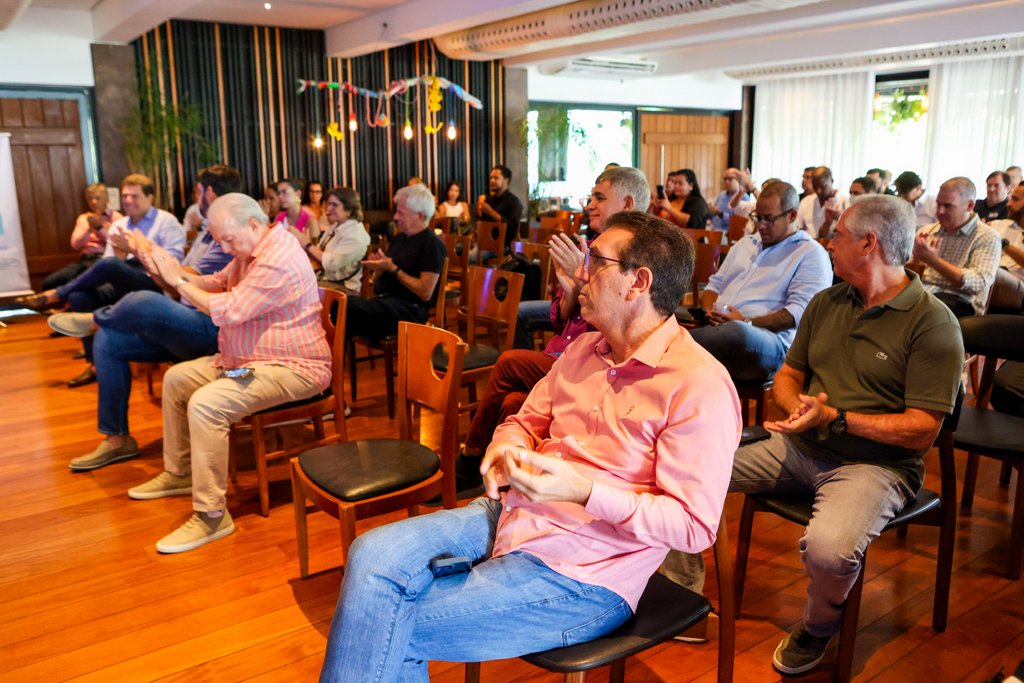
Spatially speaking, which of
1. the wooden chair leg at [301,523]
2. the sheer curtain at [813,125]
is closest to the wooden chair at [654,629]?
the wooden chair leg at [301,523]

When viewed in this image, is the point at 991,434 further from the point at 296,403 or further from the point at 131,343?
the point at 131,343

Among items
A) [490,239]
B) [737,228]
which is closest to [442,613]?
[490,239]

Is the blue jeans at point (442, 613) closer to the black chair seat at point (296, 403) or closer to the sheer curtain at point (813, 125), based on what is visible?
the black chair seat at point (296, 403)

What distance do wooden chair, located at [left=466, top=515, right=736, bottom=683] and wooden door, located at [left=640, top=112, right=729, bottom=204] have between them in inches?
462

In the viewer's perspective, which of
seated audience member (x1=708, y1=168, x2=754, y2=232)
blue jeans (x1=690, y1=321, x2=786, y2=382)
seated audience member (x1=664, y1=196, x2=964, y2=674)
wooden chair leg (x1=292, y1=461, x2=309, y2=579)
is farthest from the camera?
seated audience member (x1=708, y1=168, x2=754, y2=232)

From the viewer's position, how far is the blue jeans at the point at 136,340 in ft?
11.1

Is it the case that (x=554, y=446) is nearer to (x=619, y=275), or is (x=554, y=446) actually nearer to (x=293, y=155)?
(x=619, y=275)

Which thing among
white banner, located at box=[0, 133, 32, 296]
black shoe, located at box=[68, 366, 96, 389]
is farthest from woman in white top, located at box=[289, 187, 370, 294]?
white banner, located at box=[0, 133, 32, 296]

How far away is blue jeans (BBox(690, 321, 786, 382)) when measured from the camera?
3174 millimetres

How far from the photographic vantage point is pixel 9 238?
7.76 meters

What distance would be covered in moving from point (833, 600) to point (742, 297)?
5.71 ft

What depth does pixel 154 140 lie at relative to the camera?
8203mm

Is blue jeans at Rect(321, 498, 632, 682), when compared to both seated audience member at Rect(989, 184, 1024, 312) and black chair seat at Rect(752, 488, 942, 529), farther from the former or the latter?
seated audience member at Rect(989, 184, 1024, 312)

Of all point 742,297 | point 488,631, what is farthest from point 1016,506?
point 488,631
